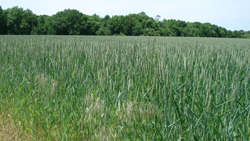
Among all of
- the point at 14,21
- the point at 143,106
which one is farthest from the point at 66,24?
the point at 143,106

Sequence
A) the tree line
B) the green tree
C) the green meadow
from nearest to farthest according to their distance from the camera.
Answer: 1. the green meadow
2. the green tree
3. the tree line

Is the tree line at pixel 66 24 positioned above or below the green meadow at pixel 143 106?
above

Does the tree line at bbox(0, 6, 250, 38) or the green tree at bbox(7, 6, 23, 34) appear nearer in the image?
the green tree at bbox(7, 6, 23, 34)

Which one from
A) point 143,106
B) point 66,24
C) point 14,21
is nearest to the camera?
point 143,106

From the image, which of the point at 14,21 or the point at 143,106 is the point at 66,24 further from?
the point at 143,106

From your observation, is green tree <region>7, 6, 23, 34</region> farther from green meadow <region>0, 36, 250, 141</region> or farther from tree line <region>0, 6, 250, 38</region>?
green meadow <region>0, 36, 250, 141</region>

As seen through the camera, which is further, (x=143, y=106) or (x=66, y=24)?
(x=66, y=24)

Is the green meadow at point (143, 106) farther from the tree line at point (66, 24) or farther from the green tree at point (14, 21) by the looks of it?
the green tree at point (14, 21)

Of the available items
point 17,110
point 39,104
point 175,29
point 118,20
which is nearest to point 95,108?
point 39,104

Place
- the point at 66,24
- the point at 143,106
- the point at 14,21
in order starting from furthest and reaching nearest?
the point at 66,24, the point at 14,21, the point at 143,106

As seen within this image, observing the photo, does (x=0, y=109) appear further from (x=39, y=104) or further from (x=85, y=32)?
(x=85, y=32)

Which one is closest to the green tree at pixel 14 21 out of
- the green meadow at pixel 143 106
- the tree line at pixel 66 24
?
the tree line at pixel 66 24

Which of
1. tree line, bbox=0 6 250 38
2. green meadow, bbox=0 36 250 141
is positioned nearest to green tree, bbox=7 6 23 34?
tree line, bbox=0 6 250 38

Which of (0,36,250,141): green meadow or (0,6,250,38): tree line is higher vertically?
(0,6,250,38): tree line
